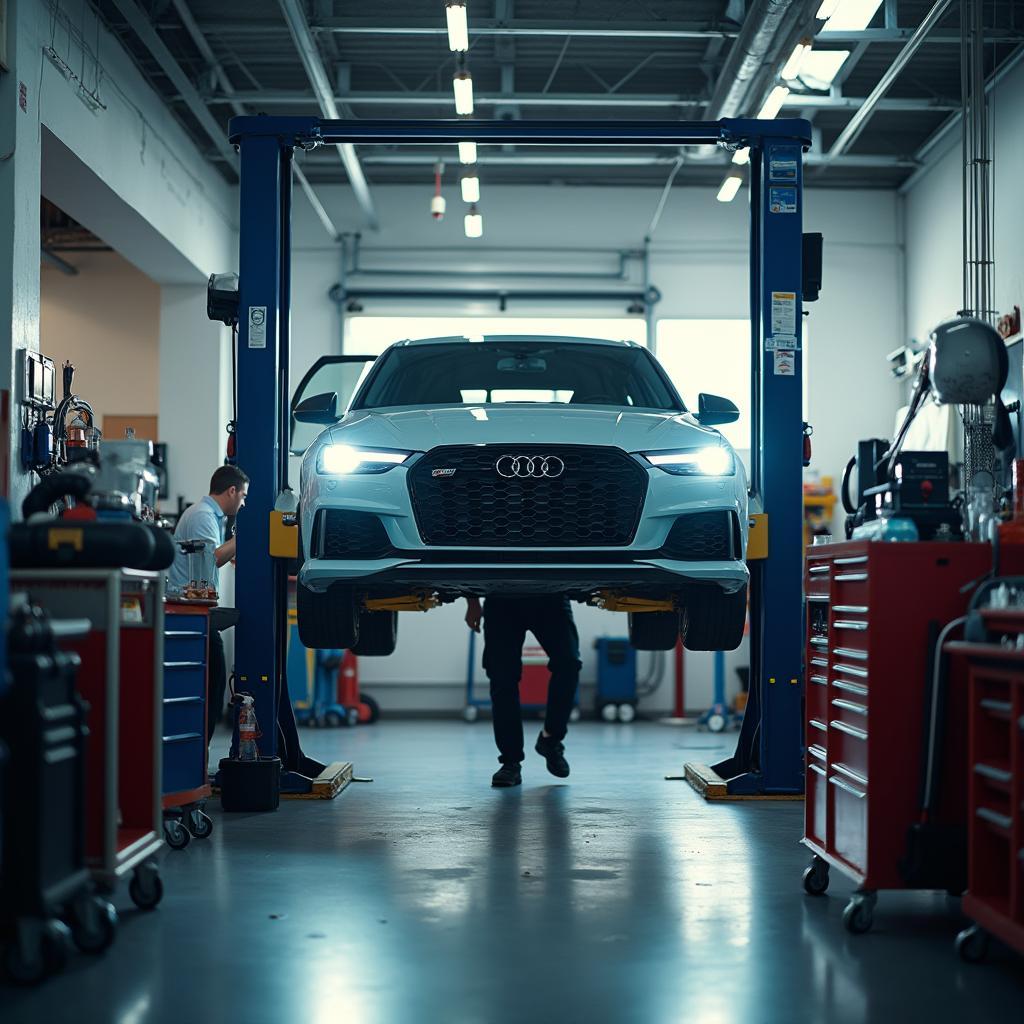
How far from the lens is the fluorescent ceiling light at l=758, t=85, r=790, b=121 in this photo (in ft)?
25.6

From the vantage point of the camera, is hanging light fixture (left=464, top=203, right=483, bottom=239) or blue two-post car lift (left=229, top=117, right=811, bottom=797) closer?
blue two-post car lift (left=229, top=117, right=811, bottom=797)

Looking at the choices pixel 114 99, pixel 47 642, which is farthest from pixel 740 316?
pixel 47 642

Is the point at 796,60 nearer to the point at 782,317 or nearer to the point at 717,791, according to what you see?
the point at 782,317

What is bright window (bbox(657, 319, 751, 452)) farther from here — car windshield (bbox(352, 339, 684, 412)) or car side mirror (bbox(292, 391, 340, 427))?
car side mirror (bbox(292, 391, 340, 427))

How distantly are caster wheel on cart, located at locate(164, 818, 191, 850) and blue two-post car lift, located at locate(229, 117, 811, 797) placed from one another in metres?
1.17

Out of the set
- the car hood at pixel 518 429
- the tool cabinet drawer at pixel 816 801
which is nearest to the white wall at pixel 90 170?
the car hood at pixel 518 429

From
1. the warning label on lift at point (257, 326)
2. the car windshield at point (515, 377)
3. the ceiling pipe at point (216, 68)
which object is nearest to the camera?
the car windshield at point (515, 377)

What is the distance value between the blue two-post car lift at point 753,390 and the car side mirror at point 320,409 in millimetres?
474

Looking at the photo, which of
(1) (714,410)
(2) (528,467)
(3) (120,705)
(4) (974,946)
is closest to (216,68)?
(1) (714,410)

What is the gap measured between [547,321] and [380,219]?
1.71m

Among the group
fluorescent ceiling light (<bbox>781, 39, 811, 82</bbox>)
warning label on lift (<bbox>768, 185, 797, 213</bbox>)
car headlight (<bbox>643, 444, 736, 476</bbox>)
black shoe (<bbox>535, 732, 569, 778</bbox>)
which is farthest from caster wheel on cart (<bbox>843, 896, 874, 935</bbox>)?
fluorescent ceiling light (<bbox>781, 39, 811, 82</bbox>)

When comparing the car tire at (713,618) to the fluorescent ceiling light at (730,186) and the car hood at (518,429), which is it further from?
the fluorescent ceiling light at (730,186)

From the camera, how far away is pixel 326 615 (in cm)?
447

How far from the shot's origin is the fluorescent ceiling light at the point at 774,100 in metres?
7.80
